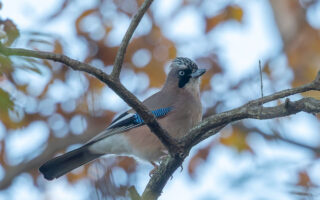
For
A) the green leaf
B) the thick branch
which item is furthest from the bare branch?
the green leaf

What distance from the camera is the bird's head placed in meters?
6.88

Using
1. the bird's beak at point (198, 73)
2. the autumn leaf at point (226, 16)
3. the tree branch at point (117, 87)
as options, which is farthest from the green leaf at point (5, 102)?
the autumn leaf at point (226, 16)

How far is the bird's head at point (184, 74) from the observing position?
22.6ft

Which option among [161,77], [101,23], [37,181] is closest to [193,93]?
→ [161,77]

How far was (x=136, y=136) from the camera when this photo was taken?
6168mm

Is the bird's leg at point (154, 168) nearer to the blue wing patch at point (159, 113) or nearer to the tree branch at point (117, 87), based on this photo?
the blue wing patch at point (159, 113)

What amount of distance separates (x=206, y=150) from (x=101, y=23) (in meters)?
3.29

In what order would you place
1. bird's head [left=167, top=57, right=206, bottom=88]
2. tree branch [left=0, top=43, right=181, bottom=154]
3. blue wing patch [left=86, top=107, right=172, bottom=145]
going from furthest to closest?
bird's head [left=167, top=57, right=206, bottom=88] → blue wing patch [left=86, top=107, right=172, bottom=145] → tree branch [left=0, top=43, right=181, bottom=154]

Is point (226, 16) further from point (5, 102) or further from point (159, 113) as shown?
point (5, 102)

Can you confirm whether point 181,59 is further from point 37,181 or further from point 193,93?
point 37,181

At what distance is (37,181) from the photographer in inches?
351

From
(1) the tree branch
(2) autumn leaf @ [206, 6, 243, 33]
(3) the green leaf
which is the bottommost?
(3) the green leaf

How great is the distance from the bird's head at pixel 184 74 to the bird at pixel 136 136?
35 cm

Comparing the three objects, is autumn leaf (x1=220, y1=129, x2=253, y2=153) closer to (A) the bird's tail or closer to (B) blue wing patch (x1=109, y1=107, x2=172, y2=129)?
(B) blue wing patch (x1=109, y1=107, x2=172, y2=129)
